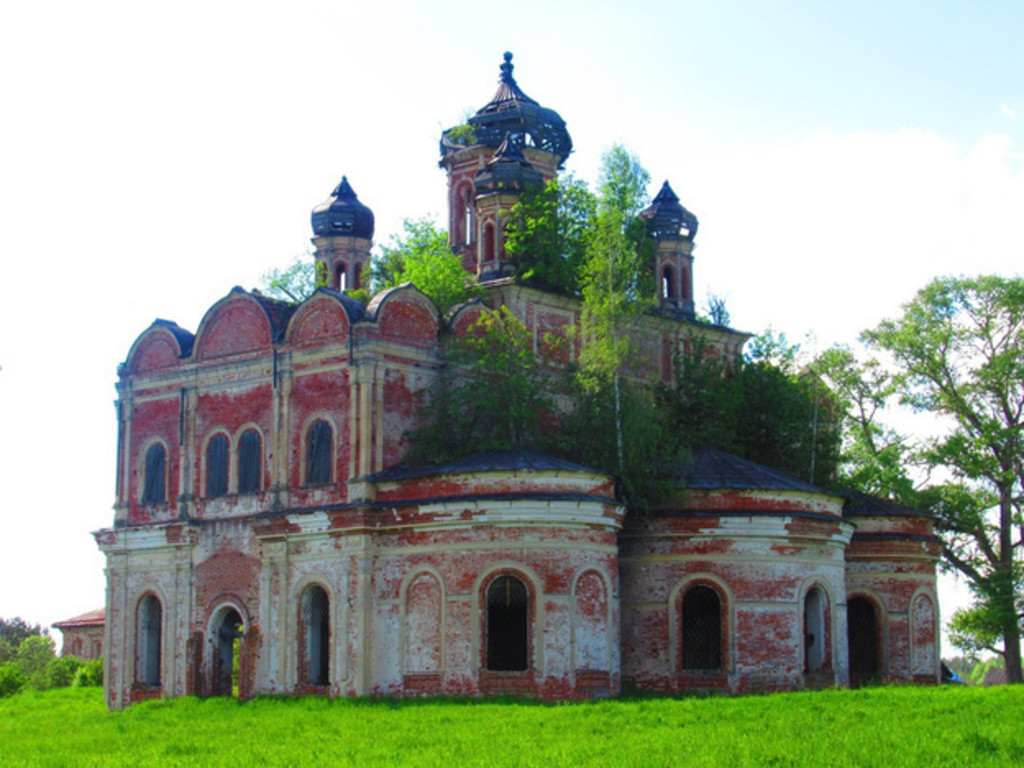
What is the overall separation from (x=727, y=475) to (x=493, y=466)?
197 inches

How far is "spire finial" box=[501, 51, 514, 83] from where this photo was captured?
37969 mm

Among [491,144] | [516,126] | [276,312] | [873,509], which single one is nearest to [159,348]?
[276,312]

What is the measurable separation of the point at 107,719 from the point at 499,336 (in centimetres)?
1047

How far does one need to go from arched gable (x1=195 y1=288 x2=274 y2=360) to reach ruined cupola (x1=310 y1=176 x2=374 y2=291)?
320 cm

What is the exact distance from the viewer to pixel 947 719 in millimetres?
21078

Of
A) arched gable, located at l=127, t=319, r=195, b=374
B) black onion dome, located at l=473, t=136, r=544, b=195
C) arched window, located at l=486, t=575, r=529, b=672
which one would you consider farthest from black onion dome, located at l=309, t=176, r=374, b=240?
arched window, located at l=486, t=575, r=529, b=672

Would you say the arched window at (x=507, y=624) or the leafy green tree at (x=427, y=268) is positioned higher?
the leafy green tree at (x=427, y=268)

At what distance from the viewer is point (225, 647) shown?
31062 millimetres

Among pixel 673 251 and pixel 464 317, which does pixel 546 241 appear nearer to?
pixel 464 317

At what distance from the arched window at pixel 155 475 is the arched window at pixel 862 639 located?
14.7 m

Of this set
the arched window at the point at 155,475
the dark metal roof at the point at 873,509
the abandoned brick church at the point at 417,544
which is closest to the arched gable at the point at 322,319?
the abandoned brick church at the point at 417,544

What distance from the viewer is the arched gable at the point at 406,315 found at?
2877cm

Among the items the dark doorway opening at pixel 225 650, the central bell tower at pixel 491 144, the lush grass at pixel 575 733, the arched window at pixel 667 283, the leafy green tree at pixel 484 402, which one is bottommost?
the lush grass at pixel 575 733

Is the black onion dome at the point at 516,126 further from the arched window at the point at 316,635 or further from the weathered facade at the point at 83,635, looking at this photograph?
the weathered facade at the point at 83,635
